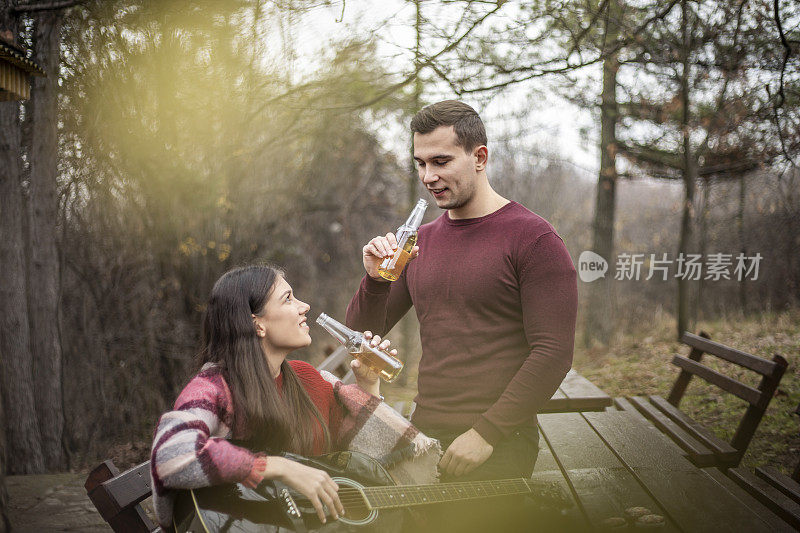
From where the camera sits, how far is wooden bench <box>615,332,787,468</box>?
2.83 metres

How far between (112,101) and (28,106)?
590 mm

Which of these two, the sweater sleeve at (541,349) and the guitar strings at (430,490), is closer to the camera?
the guitar strings at (430,490)

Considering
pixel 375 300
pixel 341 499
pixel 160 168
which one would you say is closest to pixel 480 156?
pixel 375 300

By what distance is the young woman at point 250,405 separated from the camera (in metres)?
1.33

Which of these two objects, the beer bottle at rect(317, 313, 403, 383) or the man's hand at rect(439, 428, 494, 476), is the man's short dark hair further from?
the man's hand at rect(439, 428, 494, 476)

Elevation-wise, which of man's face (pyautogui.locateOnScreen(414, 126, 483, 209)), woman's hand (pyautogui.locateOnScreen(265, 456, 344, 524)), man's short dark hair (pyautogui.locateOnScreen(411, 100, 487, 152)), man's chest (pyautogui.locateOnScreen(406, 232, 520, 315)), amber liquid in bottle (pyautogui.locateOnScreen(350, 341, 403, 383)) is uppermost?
man's short dark hair (pyautogui.locateOnScreen(411, 100, 487, 152))

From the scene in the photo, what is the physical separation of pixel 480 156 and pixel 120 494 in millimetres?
1591

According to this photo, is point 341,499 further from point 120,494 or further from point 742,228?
point 742,228

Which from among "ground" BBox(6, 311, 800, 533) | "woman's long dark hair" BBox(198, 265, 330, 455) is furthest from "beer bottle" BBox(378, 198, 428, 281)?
"ground" BBox(6, 311, 800, 533)

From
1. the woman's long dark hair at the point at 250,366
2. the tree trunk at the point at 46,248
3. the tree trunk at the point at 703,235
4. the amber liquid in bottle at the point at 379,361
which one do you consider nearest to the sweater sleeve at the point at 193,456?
the woman's long dark hair at the point at 250,366

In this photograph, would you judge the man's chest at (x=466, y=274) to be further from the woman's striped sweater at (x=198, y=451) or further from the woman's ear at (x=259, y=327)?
the woman's striped sweater at (x=198, y=451)

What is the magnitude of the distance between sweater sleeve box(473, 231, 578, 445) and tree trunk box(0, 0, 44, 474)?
402cm

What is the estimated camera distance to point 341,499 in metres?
1.54

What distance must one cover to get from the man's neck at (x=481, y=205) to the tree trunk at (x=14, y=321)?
3728 mm
